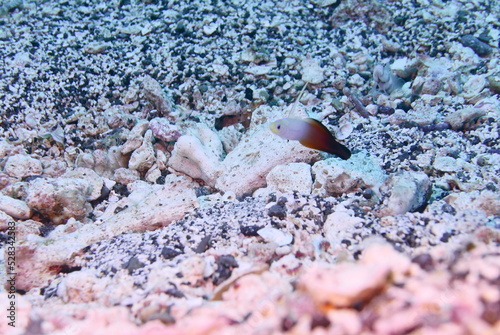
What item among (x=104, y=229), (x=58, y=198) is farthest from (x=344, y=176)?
(x=58, y=198)

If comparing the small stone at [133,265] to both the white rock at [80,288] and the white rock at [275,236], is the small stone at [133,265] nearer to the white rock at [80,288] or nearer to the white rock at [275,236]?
the white rock at [80,288]

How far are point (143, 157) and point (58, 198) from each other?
96 cm

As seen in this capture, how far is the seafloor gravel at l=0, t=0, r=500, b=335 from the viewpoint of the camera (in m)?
0.92

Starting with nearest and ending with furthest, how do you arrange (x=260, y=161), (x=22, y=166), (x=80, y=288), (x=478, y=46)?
1. (x=80, y=288)
2. (x=260, y=161)
3. (x=22, y=166)
4. (x=478, y=46)

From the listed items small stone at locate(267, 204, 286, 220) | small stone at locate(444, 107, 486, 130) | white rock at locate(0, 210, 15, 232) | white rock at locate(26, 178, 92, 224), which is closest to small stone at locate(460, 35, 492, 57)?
small stone at locate(444, 107, 486, 130)

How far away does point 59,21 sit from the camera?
5.27m

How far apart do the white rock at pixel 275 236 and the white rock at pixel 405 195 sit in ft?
2.10

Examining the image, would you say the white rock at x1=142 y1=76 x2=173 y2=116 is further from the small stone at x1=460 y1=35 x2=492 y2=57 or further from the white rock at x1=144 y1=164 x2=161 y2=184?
the small stone at x1=460 y1=35 x2=492 y2=57

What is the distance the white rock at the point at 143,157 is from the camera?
12.0 ft

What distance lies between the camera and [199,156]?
327 centimetres

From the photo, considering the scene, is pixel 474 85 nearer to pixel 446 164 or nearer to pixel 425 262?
pixel 446 164

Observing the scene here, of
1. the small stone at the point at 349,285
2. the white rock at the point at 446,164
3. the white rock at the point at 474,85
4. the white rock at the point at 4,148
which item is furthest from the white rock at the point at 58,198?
the white rock at the point at 474,85

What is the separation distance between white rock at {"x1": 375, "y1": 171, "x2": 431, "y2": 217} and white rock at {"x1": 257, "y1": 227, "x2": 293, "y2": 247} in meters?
0.64

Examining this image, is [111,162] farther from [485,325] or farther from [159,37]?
[485,325]
